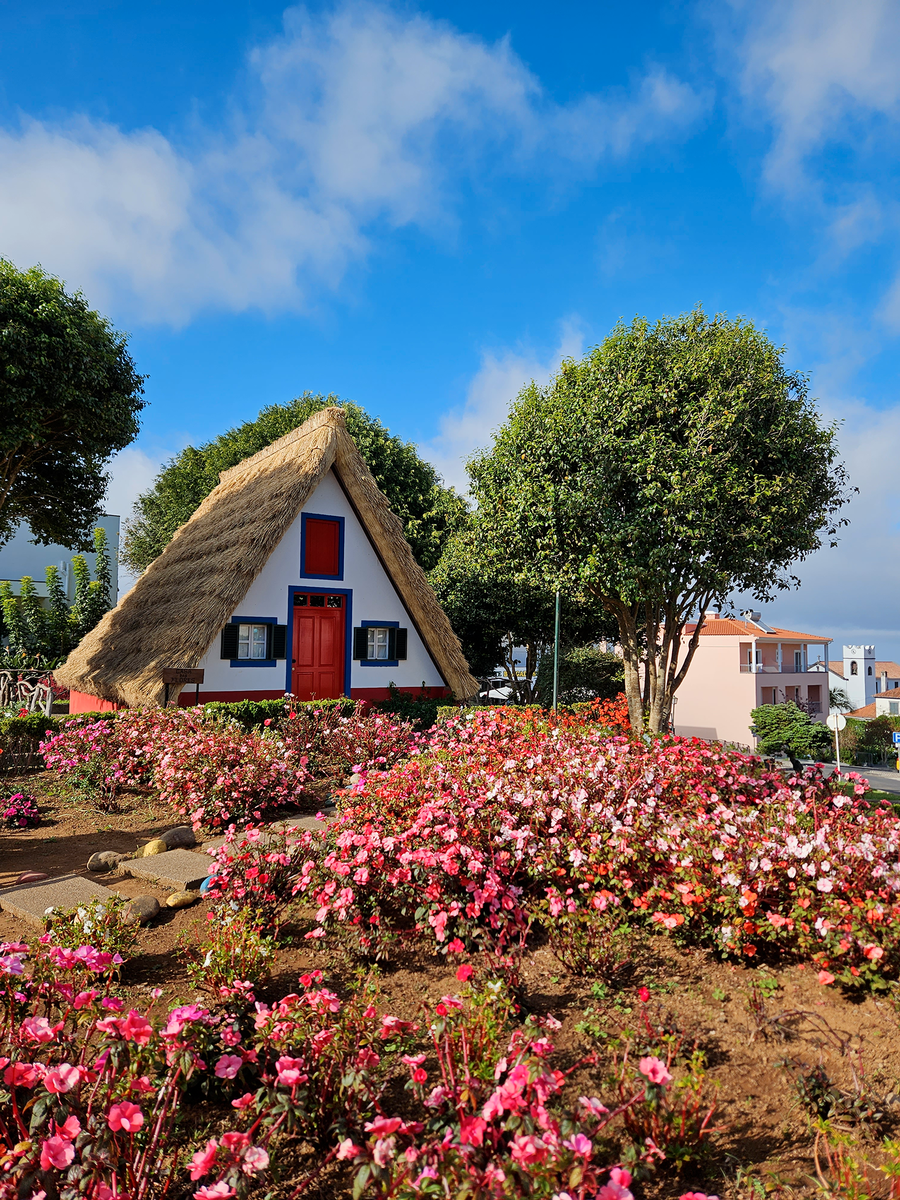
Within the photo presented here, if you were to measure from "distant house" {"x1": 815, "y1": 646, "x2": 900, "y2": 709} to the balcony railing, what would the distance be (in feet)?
149

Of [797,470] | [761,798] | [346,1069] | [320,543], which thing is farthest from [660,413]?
[346,1069]

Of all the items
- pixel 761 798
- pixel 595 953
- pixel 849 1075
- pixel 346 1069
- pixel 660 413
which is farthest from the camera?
pixel 660 413

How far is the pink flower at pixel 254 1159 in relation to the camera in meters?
1.94

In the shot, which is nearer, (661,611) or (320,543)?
(661,611)

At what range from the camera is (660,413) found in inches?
456

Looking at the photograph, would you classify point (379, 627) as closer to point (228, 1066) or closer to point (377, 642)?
point (377, 642)

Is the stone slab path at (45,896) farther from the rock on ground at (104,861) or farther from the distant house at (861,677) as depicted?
the distant house at (861,677)

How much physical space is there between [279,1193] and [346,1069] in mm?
388

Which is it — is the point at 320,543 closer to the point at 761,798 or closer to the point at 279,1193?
the point at 761,798

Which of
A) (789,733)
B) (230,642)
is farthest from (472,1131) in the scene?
(789,733)

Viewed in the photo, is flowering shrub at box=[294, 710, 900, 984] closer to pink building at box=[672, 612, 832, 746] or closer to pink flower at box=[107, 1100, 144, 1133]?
pink flower at box=[107, 1100, 144, 1133]

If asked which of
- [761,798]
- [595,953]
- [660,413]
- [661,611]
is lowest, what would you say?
[595,953]

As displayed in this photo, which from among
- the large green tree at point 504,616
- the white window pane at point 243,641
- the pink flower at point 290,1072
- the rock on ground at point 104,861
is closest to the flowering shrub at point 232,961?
the pink flower at point 290,1072

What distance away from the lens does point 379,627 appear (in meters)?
15.3
